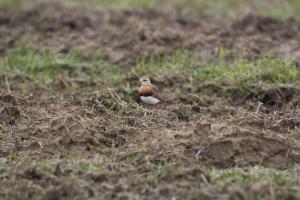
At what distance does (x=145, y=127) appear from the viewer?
260 inches

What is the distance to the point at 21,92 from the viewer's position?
826 cm

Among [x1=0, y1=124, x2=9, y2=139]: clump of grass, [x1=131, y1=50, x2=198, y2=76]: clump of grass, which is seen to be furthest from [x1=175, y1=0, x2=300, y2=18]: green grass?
[x1=0, y1=124, x2=9, y2=139]: clump of grass

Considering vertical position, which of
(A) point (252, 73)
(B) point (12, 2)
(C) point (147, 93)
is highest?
(C) point (147, 93)

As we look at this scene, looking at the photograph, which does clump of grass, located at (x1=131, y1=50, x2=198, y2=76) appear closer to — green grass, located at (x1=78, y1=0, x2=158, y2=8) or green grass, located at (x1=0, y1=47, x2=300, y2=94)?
green grass, located at (x1=0, y1=47, x2=300, y2=94)

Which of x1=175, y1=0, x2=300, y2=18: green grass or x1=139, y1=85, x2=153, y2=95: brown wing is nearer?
x1=139, y1=85, x2=153, y2=95: brown wing

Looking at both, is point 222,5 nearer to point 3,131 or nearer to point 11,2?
point 11,2

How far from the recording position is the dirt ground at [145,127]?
5.36 metres

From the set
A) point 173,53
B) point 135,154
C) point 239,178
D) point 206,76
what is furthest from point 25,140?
point 173,53

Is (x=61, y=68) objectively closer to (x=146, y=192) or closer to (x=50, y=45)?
(x=50, y=45)

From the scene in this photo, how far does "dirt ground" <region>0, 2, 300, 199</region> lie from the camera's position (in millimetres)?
5359

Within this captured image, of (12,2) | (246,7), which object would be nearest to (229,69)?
(246,7)

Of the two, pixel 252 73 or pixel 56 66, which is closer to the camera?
pixel 252 73

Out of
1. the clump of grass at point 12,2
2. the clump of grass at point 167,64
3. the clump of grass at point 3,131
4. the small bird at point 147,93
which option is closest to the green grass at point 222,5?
the clump of grass at point 12,2

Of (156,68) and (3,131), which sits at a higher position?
(3,131)
